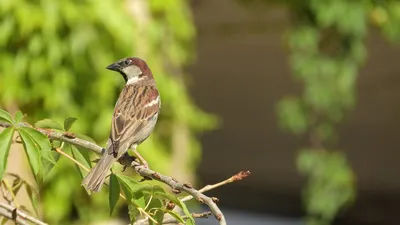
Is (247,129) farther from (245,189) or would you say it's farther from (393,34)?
(393,34)

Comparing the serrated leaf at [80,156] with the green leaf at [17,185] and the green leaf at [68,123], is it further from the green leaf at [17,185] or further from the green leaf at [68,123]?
the green leaf at [17,185]

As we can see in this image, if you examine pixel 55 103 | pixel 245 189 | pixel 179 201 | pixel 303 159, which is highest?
pixel 245 189

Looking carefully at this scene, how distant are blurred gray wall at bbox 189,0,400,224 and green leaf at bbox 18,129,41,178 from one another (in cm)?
680

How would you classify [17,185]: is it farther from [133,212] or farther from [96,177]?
[133,212]

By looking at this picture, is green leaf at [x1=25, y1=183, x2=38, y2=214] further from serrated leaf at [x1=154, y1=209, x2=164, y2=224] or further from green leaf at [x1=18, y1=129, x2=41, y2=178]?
serrated leaf at [x1=154, y1=209, x2=164, y2=224]

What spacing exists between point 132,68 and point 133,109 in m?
0.18

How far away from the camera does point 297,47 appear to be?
5.82 meters

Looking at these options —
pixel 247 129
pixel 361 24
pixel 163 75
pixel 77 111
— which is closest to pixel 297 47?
pixel 361 24

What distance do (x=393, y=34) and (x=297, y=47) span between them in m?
0.61

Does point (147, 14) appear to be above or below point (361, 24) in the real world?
below

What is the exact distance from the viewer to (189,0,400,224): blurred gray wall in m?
8.75

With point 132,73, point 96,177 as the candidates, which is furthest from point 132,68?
point 96,177

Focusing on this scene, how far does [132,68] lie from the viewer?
2539 mm

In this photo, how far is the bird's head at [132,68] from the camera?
244 centimetres
